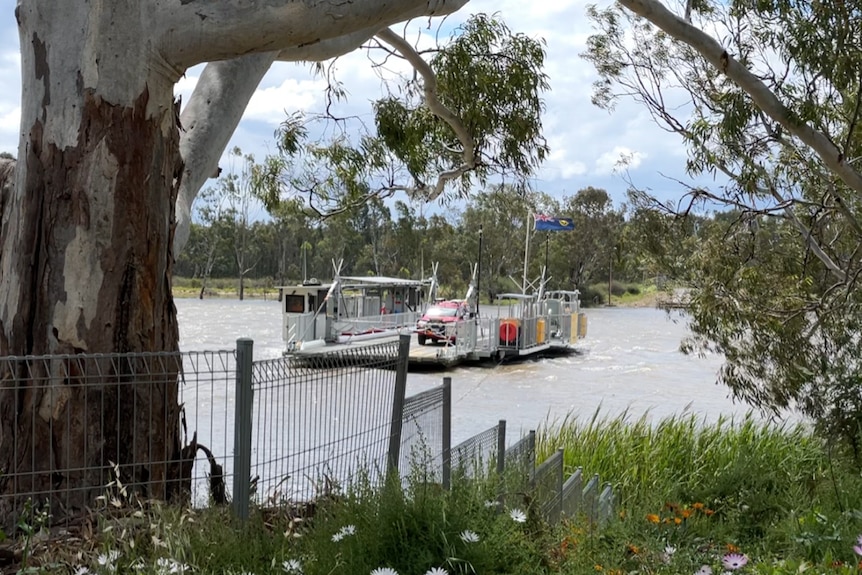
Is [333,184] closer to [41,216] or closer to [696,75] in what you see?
[696,75]

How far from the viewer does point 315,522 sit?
3.14m

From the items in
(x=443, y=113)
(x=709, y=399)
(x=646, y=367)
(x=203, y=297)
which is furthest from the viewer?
(x=203, y=297)

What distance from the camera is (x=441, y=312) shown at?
27.1m

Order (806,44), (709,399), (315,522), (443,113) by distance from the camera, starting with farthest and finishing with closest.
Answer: (709,399) → (443,113) → (806,44) → (315,522)

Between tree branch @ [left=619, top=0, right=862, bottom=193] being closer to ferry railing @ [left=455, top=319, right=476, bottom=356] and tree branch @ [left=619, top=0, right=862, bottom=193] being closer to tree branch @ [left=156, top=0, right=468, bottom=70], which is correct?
tree branch @ [left=156, top=0, right=468, bottom=70]

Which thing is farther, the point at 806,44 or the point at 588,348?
the point at 588,348

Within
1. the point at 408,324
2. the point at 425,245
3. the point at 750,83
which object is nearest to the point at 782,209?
the point at 750,83

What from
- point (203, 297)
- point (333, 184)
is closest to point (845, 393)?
point (333, 184)

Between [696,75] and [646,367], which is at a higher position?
[696,75]

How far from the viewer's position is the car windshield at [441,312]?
26844mm

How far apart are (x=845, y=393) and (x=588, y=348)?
2527cm

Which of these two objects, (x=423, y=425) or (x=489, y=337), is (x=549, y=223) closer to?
(x=489, y=337)

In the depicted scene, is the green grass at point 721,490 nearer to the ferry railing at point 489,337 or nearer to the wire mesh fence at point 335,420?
the wire mesh fence at point 335,420

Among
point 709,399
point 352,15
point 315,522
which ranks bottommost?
point 709,399
